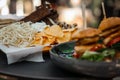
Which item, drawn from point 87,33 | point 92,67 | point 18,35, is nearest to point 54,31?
point 18,35

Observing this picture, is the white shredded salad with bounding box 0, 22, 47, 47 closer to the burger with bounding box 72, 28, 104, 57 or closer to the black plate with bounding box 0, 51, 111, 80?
the black plate with bounding box 0, 51, 111, 80

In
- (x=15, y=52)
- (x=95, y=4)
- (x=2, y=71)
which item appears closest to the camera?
(x=2, y=71)

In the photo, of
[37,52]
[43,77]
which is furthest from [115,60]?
[37,52]

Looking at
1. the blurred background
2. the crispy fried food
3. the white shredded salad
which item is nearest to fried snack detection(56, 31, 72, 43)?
the white shredded salad

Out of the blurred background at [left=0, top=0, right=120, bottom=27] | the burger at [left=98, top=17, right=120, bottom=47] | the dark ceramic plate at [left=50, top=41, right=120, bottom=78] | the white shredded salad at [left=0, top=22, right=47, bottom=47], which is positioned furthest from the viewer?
the blurred background at [left=0, top=0, right=120, bottom=27]

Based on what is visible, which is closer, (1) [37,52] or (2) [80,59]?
(2) [80,59]

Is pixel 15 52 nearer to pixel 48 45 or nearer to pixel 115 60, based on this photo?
pixel 48 45

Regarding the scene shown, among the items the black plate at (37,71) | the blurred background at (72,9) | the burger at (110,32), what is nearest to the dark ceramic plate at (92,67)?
the black plate at (37,71)
